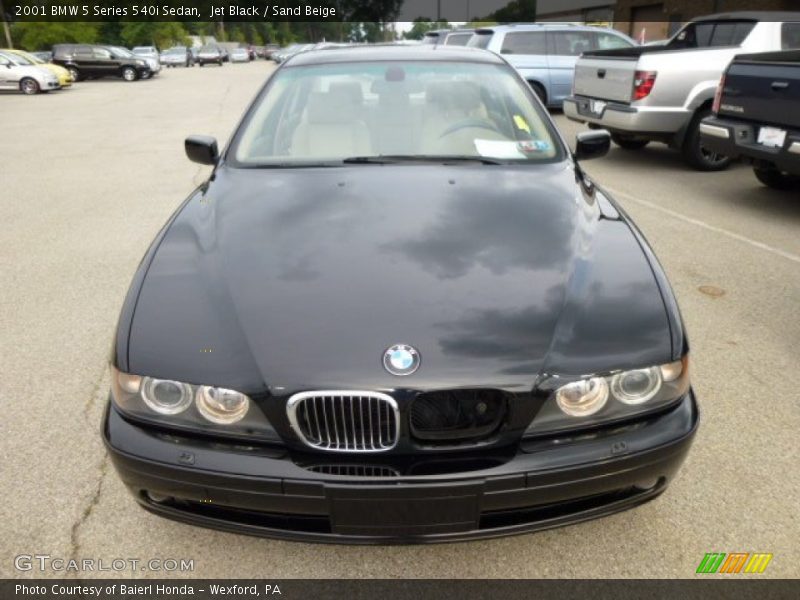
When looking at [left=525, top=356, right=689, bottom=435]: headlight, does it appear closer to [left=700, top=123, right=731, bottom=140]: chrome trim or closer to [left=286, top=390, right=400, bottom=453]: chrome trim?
[left=286, top=390, right=400, bottom=453]: chrome trim

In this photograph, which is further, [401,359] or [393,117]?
[393,117]

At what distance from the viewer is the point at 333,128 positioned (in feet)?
10.3

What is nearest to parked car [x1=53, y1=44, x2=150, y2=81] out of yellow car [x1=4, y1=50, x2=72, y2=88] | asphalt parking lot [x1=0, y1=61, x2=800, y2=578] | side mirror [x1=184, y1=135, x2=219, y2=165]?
yellow car [x1=4, y1=50, x2=72, y2=88]

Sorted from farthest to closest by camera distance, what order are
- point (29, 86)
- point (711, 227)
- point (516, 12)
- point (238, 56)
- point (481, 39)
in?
point (238, 56)
point (516, 12)
point (29, 86)
point (481, 39)
point (711, 227)

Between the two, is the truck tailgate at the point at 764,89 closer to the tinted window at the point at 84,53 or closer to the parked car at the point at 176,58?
the tinted window at the point at 84,53

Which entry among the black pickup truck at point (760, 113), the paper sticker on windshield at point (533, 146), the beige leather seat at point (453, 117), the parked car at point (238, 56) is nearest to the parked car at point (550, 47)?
the black pickup truck at point (760, 113)

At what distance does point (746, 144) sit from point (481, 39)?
326 inches

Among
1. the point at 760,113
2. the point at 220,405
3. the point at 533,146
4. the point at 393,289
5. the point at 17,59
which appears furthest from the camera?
the point at 17,59

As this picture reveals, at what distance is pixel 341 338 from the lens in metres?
1.80

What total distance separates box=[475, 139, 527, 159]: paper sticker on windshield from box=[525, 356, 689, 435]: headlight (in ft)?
4.80

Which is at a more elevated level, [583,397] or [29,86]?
[583,397]

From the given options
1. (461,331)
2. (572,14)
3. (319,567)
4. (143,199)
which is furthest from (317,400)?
(572,14)

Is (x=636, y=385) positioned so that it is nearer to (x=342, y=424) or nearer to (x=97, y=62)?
(x=342, y=424)

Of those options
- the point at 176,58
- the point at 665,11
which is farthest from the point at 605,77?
the point at 176,58
